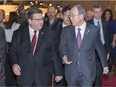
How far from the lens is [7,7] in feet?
40.9

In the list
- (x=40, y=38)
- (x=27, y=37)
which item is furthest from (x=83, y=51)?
(x=27, y=37)

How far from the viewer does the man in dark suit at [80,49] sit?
493cm

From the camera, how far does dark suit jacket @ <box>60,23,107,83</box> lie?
16.2 feet

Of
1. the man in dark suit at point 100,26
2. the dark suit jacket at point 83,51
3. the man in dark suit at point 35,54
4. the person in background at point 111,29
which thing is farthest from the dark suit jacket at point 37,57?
the person in background at point 111,29

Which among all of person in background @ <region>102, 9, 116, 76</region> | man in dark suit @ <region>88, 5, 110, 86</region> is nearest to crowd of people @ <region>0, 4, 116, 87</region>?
man in dark suit @ <region>88, 5, 110, 86</region>

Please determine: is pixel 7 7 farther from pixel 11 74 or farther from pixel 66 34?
pixel 66 34

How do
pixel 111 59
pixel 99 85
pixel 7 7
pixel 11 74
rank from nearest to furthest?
1. pixel 99 85
2. pixel 11 74
3. pixel 111 59
4. pixel 7 7

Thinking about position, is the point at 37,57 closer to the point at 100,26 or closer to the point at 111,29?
the point at 100,26

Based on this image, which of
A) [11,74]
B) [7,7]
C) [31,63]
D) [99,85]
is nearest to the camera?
[31,63]

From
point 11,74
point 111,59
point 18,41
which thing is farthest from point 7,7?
point 18,41

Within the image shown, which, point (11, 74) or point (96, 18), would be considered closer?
point (96, 18)

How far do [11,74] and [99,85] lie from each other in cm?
185

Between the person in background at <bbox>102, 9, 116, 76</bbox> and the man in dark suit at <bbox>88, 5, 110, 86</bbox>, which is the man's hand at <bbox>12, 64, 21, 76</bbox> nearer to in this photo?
the man in dark suit at <bbox>88, 5, 110, 86</bbox>

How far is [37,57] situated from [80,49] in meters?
0.60
